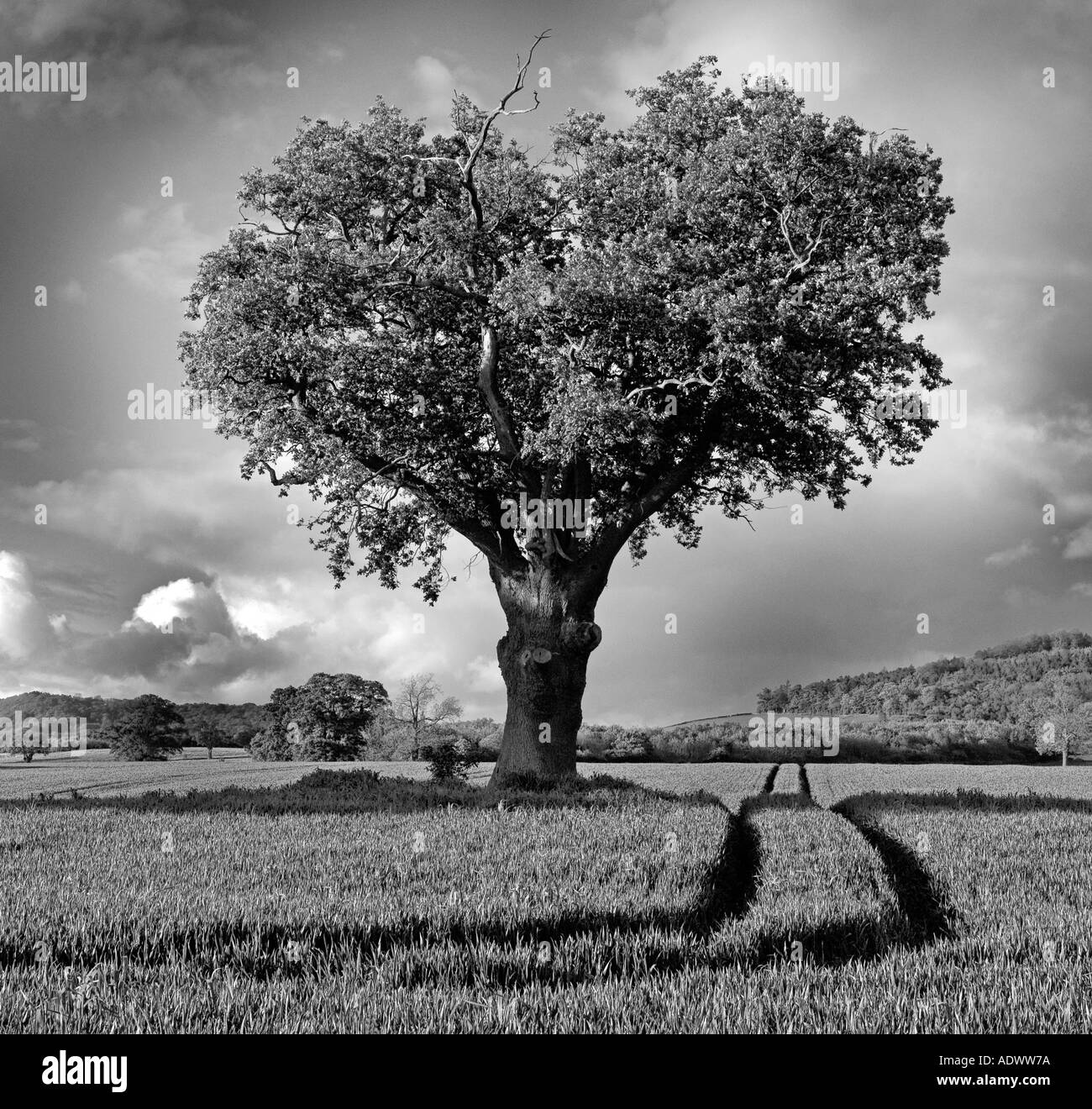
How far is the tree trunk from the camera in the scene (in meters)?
22.1

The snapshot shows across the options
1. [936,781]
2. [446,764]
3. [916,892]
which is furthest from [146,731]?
[916,892]

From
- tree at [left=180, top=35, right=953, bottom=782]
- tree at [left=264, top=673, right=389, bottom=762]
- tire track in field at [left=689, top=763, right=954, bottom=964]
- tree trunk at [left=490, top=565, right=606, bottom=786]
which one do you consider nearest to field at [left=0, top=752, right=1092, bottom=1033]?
tire track in field at [left=689, top=763, right=954, bottom=964]

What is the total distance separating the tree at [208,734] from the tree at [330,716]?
2704 cm

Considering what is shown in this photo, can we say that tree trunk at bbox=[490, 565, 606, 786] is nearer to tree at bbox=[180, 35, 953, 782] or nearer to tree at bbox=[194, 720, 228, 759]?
tree at bbox=[180, 35, 953, 782]

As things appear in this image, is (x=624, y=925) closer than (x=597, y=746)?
Yes

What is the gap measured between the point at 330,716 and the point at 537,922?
70.2 m

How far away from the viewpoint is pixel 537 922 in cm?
801

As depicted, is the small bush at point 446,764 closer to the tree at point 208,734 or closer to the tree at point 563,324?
the tree at point 563,324

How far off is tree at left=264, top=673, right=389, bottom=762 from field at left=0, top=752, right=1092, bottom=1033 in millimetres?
59053

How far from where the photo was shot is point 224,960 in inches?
263

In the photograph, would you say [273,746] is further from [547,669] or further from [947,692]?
[947,692]
